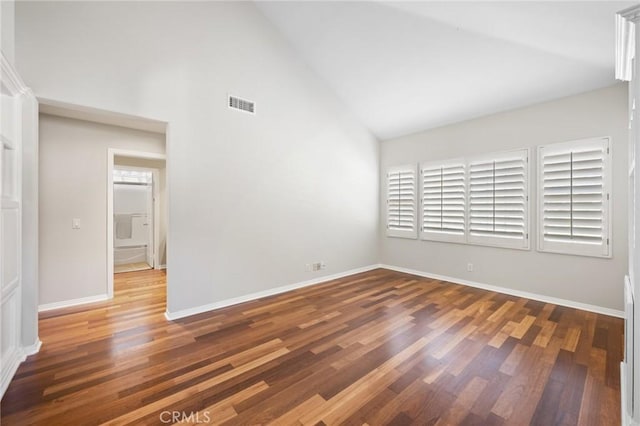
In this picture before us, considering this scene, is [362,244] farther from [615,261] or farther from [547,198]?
[615,261]

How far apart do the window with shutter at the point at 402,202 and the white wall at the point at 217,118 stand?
113 cm

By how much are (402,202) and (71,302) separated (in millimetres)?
5447

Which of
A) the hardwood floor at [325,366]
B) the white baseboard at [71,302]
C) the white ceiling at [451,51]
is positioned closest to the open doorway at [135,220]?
the white baseboard at [71,302]

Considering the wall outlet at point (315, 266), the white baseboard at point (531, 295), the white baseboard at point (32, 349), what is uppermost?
the wall outlet at point (315, 266)

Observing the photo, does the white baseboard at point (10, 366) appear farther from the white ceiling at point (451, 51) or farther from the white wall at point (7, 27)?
the white ceiling at point (451, 51)

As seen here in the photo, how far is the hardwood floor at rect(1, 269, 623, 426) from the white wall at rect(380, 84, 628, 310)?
0.39 m

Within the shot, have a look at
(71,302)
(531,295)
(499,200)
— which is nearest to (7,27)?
(71,302)

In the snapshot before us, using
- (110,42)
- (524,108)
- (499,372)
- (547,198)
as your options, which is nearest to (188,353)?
(499,372)

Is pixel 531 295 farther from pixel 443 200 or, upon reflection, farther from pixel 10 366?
pixel 10 366

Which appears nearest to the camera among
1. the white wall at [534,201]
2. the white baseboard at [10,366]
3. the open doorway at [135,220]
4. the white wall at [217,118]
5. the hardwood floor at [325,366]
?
the hardwood floor at [325,366]

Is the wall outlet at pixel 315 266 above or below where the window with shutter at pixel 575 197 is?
below

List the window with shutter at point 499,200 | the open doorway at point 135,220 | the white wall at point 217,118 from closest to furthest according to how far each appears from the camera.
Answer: the white wall at point 217,118 → the window with shutter at point 499,200 → the open doorway at point 135,220

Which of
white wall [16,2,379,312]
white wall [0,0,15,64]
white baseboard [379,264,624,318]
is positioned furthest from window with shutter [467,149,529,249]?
white wall [0,0,15,64]

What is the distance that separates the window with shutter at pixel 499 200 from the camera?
3734 millimetres
